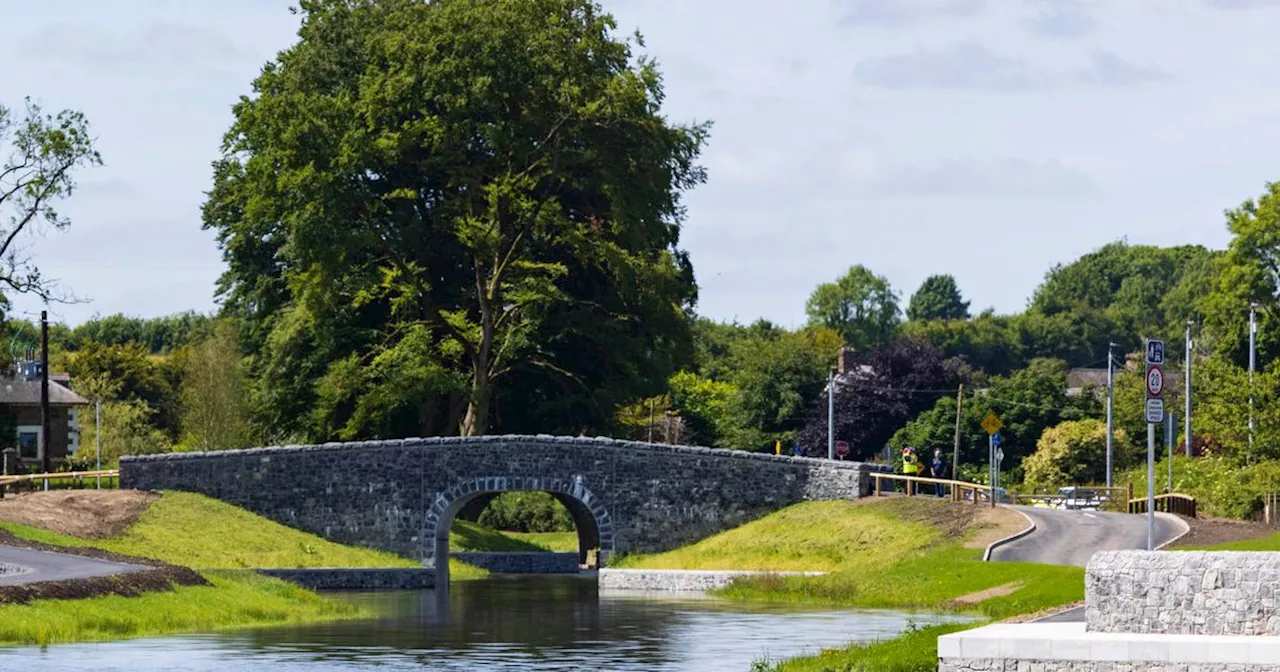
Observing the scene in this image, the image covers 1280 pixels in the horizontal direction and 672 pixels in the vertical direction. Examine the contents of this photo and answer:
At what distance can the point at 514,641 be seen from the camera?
42.2 m

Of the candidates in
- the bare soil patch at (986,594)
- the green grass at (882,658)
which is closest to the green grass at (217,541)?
the bare soil patch at (986,594)

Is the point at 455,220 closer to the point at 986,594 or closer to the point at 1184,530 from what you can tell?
the point at 1184,530

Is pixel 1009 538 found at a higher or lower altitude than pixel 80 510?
lower

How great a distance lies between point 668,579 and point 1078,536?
11.7 meters

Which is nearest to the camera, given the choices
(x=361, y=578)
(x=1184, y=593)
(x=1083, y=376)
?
(x=1184, y=593)

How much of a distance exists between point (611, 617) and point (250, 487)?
60.0 ft

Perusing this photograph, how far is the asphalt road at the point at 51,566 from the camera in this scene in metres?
42.7

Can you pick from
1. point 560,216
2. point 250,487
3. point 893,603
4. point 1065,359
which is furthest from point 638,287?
point 1065,359

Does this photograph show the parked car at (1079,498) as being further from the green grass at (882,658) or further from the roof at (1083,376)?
the roof at (1083,376)

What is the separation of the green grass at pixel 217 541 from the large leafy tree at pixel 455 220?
801cm

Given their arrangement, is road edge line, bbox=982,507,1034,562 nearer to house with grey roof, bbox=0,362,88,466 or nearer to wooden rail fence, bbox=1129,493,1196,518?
wooden rail fence, bbox=1129,493,1196,518

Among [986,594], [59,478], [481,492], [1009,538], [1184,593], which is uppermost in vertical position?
[59,478]

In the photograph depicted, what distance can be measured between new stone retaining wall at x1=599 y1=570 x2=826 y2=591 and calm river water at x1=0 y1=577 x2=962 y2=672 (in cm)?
425

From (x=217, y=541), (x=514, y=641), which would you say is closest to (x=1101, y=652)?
(x=514, y=641)
